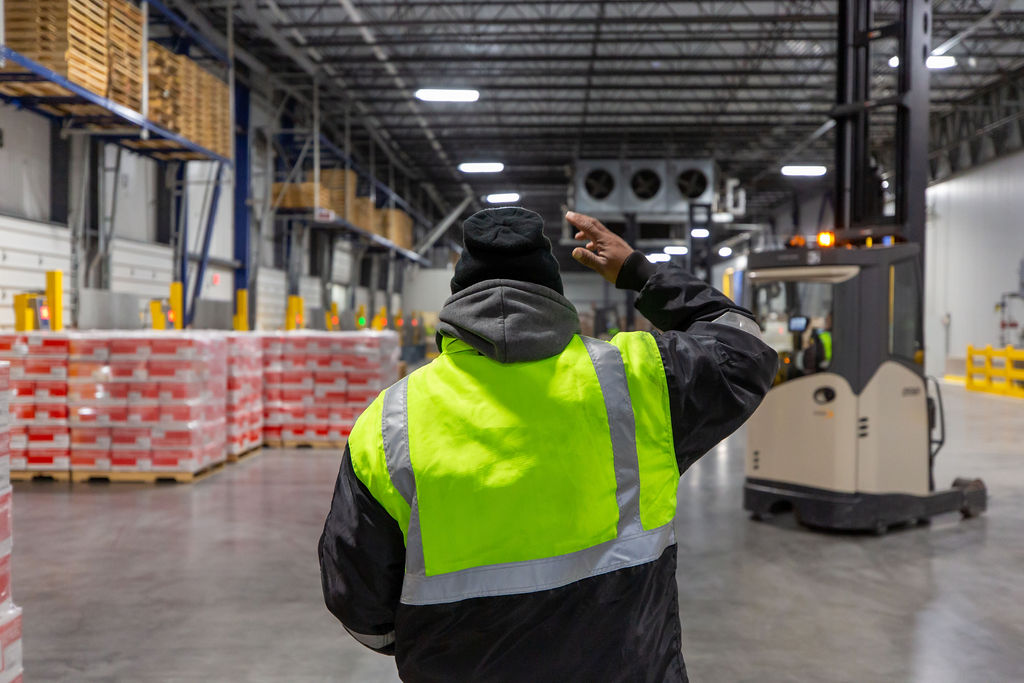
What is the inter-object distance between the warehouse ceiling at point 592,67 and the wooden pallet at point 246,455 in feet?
22.6

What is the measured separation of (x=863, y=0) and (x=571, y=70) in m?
10.3

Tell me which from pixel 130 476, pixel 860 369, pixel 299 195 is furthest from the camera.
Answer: pixel 299 195

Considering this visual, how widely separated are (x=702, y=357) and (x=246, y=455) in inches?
376

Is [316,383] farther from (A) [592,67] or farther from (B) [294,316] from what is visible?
(A) [592,67]

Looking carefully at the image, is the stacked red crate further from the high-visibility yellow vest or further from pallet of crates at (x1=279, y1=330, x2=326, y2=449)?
the high-visibility yellow vest

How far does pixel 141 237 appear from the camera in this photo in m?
12.3

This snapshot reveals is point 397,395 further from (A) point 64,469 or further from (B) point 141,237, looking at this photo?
(B) point 141,237

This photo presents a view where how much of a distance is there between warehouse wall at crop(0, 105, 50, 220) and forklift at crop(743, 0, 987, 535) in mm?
8010

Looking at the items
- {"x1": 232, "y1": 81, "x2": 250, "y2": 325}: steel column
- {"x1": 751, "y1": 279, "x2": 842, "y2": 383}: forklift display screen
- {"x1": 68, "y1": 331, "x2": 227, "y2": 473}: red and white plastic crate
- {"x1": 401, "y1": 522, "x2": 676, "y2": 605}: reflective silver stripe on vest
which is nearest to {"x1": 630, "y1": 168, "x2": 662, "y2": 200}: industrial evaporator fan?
{"x1": 232, "y1": 81, "x2": 250, "y2": 325}: steel column

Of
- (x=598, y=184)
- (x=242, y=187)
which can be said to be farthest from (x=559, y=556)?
(x=598, y=184)

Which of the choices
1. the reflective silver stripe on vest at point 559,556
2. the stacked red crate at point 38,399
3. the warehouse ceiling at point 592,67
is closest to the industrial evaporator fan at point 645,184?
the warehouse ceiling at point 592,67

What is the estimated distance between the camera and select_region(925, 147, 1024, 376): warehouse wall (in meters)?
19.3

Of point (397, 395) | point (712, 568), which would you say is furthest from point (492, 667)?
point (712, 568)

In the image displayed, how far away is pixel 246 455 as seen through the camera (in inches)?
409
